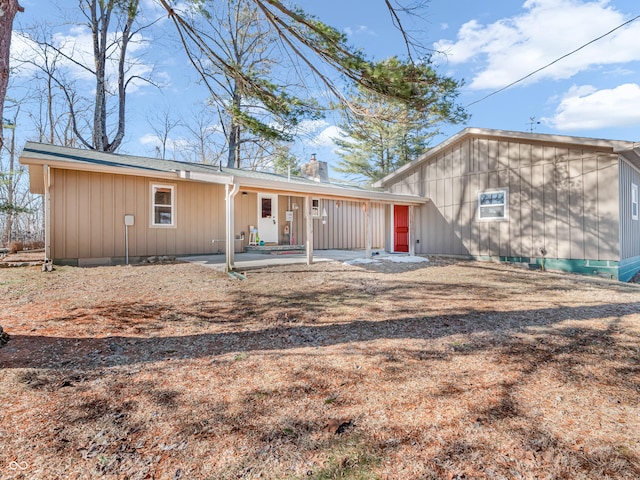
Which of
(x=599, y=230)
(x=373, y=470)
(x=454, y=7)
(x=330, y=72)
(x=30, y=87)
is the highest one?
(x=30, y=87)

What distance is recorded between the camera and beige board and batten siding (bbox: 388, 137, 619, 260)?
795cm

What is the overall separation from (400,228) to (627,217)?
638 centimetres

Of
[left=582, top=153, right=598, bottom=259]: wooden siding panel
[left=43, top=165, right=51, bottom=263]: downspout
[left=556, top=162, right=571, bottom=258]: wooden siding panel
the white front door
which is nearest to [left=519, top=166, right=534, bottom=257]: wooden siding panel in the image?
[left=556, top=162, right=571, bottom=258]: wooden siding panel

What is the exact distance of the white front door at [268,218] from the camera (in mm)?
12219

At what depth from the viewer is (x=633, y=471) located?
1566 mm

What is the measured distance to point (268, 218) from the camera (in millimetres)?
12469

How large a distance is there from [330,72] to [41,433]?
18.3 ft

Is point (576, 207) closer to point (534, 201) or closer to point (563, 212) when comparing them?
point (563, 212)

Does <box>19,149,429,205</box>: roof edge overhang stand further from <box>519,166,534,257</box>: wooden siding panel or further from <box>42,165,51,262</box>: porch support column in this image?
<box>519,166,534,257</box>: wooden siding panel

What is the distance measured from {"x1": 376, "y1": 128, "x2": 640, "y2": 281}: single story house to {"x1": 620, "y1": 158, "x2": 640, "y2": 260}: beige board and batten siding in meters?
0.03

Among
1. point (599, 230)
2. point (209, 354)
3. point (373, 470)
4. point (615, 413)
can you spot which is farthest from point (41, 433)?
point (599, 230)

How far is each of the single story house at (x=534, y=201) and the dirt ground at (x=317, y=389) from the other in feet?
12.6

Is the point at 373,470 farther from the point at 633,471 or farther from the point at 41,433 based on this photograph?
the point at 41,433

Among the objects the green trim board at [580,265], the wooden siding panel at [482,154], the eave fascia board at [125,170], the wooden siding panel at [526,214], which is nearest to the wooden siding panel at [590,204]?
the green trim board at [580,265]
